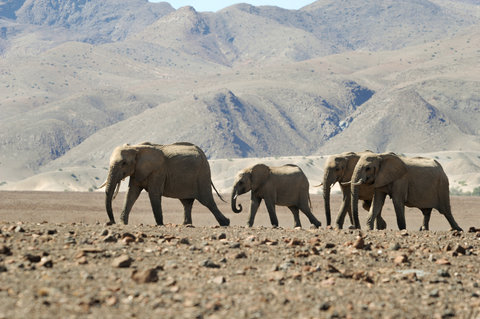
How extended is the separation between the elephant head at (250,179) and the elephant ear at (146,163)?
4.59 metres

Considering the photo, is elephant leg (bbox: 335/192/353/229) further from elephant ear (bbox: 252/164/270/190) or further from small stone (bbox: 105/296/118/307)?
small stone (bbox: 105/296/118/307)

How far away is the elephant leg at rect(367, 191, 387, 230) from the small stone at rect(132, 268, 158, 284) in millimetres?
11440

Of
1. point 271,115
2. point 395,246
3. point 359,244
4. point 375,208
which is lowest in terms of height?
point 271,115

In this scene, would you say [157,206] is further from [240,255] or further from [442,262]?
[442,262]

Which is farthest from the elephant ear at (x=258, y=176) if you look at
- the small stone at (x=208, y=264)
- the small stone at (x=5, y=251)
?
the small stone at (x=5, y=251)

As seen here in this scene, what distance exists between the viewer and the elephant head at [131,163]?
66.3ft

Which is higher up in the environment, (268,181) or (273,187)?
(268,181)

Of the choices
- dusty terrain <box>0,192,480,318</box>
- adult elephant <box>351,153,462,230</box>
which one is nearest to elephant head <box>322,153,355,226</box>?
adult elephant <box>351,153,462,230</box>

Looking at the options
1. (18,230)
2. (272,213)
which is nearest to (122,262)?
(18,230)

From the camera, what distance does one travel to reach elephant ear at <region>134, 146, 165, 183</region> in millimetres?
20688

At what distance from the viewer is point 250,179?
25234 millimetres

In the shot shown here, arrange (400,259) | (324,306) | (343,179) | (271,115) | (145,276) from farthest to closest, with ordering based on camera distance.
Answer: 1. (271,115)
2. (343,179)
3. (400,259)
4. (145,276)
5. (324,306)

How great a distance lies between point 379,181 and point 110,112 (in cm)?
14419

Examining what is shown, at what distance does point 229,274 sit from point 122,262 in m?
1.48
